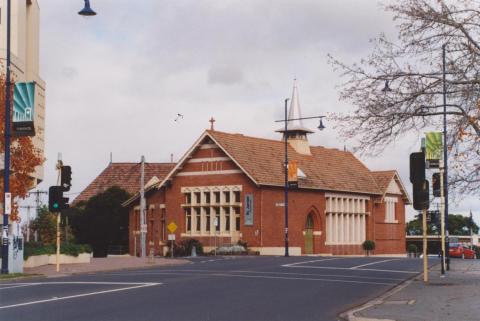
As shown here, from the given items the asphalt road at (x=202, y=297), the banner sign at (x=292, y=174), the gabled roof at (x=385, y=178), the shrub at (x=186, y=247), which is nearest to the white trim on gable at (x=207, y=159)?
the banner sign at (x=292, y=174)

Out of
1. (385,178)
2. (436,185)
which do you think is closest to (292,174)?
(385,178)

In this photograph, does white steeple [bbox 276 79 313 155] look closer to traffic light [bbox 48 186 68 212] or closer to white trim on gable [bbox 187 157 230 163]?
white trim on gable [bbox 187 157 230 163]

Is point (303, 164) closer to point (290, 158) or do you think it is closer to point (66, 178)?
point (290, 158)

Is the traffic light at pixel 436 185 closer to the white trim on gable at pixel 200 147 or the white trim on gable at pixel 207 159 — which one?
the white trim on gable at pixel 200 147

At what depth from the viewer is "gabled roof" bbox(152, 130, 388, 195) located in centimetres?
5941

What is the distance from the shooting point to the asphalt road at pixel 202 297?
49.2ft

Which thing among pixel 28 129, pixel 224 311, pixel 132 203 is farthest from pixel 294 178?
pixel 224 311

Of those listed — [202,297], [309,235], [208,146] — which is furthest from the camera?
[309,235]

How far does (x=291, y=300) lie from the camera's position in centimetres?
1820

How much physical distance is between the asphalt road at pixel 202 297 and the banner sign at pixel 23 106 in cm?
575

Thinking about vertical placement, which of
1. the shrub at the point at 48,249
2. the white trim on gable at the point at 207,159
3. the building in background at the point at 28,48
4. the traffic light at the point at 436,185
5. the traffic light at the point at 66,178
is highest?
the building in background at the point at 28,48

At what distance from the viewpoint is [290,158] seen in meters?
64.6

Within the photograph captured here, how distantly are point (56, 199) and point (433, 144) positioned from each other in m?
14.8

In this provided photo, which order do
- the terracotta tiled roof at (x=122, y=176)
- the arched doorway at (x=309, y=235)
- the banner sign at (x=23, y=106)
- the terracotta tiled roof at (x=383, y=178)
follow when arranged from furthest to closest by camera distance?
the terracotta tiled roof at (x=122, y=176) → the terracotta tiled roof at (x=383, y=178) → the arched doorway at (x=309, y=235) → the banner sign at (x=23, y=106)
